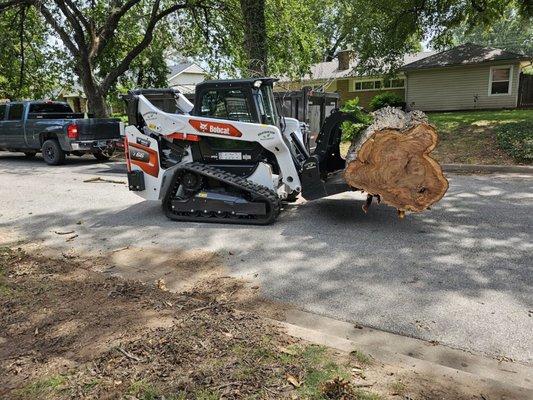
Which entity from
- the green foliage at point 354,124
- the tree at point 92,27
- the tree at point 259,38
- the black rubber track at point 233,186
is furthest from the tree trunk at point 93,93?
the green foliage at point 354,124

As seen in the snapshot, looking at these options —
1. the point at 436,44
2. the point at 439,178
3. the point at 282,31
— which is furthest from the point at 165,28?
the point at 439,178

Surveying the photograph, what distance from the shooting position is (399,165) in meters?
5.71

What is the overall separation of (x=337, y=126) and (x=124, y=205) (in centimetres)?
414

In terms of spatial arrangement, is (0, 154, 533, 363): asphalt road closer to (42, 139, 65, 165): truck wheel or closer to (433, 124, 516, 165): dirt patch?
(433, 124, 516, 165): dirt patch

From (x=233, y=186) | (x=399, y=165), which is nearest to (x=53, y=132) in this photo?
(x=233, y=186)

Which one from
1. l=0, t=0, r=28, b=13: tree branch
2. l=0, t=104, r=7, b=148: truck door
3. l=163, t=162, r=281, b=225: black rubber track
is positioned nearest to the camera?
l=163, t=162, r=281, b=225: black rubber track

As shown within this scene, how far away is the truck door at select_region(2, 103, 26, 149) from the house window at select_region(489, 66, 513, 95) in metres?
21.9

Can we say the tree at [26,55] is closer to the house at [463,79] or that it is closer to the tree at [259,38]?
the tree at [259,38]

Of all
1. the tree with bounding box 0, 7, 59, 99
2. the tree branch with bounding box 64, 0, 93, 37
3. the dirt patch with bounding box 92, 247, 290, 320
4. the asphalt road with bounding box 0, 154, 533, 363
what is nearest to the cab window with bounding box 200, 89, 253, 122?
the asphalt road with bounding box 0, 154, 533, 363

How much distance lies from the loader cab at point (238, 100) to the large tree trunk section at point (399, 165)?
1.58m

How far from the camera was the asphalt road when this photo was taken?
374cm

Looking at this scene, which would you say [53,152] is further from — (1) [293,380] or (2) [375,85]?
(2) [375,85]

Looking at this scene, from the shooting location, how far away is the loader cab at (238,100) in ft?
21.5

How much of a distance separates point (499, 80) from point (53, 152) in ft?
71.0
